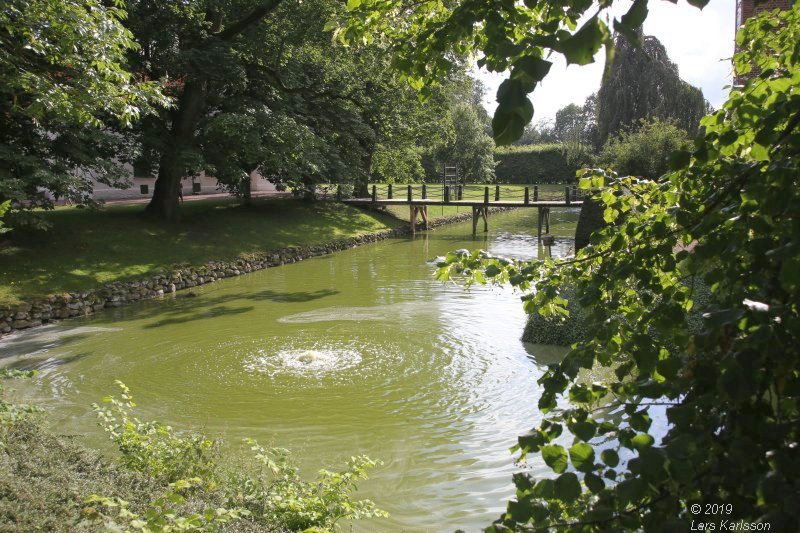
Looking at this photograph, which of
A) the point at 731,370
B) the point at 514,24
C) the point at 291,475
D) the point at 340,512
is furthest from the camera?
the point at 291,475

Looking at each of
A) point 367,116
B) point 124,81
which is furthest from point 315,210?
point 124,81

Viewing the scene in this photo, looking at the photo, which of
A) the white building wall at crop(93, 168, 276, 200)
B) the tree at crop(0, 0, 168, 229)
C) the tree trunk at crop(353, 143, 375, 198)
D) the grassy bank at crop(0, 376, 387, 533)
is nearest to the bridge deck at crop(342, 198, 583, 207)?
the tree trunk at crop(353, 143, 375, 198)

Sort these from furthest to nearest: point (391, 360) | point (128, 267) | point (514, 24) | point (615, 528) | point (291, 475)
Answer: point (128, 267), point (391, 360), point (291, 475), point (514, 24), point (615, 528)

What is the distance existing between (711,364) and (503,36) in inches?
51.2

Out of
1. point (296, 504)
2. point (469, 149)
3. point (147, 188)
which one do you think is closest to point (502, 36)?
point (296, 504)

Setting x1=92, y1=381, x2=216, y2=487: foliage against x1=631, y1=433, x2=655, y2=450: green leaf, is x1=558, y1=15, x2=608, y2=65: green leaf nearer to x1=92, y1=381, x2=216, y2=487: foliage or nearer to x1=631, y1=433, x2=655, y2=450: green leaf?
x1=631, y1=433, x2=655, y2=450: green leaf

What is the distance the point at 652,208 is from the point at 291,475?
3.33 meters

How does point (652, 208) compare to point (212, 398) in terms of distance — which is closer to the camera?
point (652, 208)

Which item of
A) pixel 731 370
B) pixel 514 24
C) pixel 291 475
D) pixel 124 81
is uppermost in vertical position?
pixel 124 81

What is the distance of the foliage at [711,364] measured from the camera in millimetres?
1354

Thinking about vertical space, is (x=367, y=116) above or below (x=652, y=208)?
above

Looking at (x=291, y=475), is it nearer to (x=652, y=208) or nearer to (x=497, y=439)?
(x=497, y=439)

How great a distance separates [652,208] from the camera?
2.72m

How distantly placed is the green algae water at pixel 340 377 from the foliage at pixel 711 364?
9.33ft
